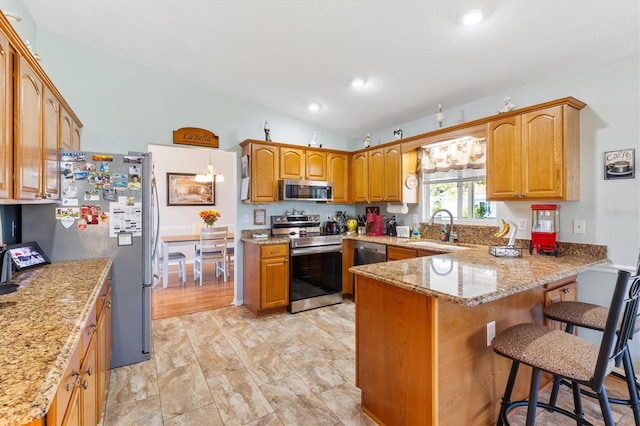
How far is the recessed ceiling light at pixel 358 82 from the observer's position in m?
3.16

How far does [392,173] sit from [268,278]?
2.04 meters

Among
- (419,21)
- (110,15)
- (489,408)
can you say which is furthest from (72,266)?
(419,21)

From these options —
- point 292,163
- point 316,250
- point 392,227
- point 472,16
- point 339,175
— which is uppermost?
point 472,16

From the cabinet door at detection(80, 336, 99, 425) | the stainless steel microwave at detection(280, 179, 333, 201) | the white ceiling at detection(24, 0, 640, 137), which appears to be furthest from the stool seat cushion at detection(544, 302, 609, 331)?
the stainless steel microwave at detection(280, 179, 333, 201)

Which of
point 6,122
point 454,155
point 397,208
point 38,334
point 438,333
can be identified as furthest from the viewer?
point 397,208

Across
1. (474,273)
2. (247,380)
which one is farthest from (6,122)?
(474,273)

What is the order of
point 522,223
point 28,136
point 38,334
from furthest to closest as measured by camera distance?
1. point 522,223
2. point 28,136
3. point 38,334

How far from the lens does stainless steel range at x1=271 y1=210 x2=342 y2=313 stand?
3707 mm

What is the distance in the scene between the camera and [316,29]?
8.12 feet

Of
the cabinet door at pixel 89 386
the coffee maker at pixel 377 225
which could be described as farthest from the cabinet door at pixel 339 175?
the cabinet door at pixel 89 386

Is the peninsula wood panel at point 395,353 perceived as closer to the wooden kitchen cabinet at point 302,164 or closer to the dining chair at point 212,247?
the wooden kitchen cabinet at point 302,164

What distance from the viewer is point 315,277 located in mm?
3867

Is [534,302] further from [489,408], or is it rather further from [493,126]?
[493,126]

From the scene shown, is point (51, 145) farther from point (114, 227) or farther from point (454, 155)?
point (454, 155)
